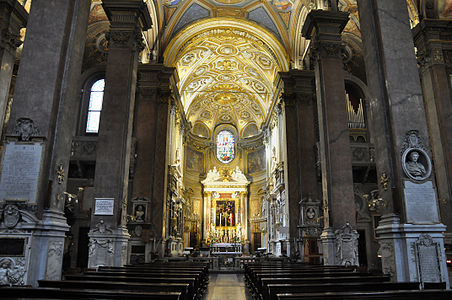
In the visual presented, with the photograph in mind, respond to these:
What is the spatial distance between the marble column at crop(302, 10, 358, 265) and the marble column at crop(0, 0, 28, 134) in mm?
9507

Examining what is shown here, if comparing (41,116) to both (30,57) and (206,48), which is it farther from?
(206,48)

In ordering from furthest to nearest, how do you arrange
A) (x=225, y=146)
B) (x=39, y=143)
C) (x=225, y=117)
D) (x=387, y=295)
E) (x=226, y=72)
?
1. (x=225, y=117)
2. (x=225, y=146)
3. (x=226, y=72)
4. (x=39, y=143)
5. (x=387, y=295)

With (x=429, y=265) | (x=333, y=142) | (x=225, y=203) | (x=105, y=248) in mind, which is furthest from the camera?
(x=225, y=203)

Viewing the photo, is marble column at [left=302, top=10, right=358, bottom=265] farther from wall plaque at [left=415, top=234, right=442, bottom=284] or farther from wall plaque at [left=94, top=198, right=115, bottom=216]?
wall plaque at [left=94, top=198, right=115, bottom=216]

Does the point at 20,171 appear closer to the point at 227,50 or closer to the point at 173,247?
the point at 173,247

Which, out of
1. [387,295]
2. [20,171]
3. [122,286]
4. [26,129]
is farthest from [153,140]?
[387,295]

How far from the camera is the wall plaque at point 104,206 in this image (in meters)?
8.97

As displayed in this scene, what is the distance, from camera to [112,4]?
1087 centimetres

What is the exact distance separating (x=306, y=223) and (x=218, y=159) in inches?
700

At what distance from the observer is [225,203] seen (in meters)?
30.7

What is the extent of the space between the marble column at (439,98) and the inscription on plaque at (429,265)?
19.5 feet

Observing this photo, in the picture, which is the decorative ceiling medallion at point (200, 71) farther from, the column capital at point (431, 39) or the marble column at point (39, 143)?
the marble column at point (39, 143)

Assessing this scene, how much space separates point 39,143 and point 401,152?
6.31m

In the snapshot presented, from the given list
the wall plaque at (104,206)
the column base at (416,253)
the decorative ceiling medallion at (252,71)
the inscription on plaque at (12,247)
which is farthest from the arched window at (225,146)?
the inscription on plaque at (12,247)
